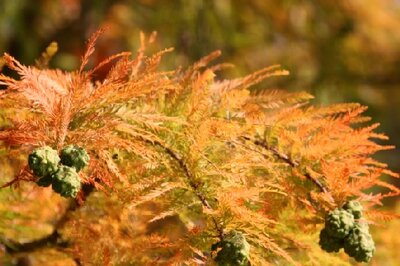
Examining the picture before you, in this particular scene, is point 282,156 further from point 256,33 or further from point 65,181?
point 256,33

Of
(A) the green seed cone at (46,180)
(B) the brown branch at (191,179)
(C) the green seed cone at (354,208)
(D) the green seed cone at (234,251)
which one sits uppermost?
(C) the green seed cone at (354,208)

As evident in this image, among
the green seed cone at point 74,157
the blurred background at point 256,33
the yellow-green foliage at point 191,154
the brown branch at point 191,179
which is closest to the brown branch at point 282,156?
the yellow-green foliage at point 191,154

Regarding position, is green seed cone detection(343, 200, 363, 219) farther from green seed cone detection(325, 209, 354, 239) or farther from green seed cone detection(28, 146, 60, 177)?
green seed cone detection(28, 146, 60, 177)

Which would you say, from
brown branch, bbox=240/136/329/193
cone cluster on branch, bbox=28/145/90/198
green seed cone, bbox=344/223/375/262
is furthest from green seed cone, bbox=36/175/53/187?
green seed cone, bbox=344/223/375/262

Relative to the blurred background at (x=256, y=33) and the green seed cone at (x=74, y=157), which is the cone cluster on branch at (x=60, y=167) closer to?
the green seed cone at (x=74, y=157)

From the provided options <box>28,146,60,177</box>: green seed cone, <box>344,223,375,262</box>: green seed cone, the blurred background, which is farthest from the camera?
the blurred background

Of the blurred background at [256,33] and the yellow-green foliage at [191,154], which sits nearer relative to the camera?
the yellow-green foliage at [191,154]

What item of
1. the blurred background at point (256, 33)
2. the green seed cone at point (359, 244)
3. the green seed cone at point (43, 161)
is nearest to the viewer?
the green seed cone at point (43, 161)

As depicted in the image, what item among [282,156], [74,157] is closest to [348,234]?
[282,156]
